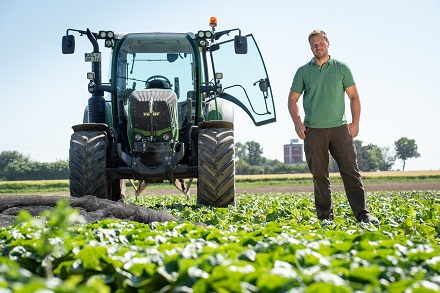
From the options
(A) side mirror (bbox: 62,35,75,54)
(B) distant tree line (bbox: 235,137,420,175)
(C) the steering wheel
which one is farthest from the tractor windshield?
(B) distant tree line (bbox: 235,137,420,175)

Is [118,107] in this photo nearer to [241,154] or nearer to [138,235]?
[138,235]

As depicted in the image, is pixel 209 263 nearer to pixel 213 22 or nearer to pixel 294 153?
pixel 213 22

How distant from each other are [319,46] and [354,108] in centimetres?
84

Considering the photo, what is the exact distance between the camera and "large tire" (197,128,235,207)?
380 inches

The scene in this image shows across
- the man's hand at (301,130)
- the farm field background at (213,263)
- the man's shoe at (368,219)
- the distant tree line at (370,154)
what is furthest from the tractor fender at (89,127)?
the distant tree line at (370,154)

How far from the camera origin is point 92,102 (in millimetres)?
10742

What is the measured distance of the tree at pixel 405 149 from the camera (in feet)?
378

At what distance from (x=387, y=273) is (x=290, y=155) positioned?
114 meters

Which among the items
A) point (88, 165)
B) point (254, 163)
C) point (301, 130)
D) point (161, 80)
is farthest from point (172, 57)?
point (254, 163)

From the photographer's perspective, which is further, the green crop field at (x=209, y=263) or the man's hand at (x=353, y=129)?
the man's hand at (x=353, y=129)

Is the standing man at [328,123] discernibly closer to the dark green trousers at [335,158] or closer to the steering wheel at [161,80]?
the dark green trousers at [335,158]

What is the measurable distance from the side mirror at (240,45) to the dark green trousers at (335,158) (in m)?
2.48

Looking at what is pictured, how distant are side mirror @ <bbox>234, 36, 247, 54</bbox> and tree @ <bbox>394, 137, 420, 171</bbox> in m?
110

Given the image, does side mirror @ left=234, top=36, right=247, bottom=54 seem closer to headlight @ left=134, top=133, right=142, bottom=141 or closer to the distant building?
headlight @ left=134, top=133, right=142, bottom=141
